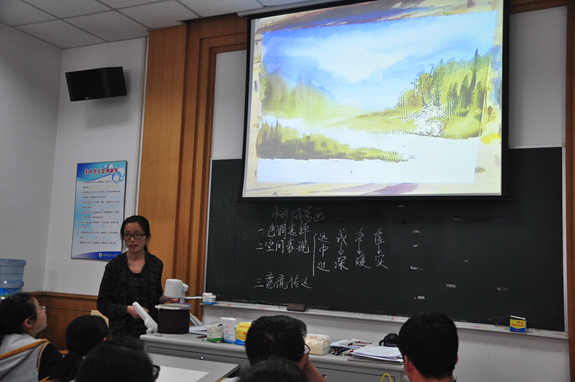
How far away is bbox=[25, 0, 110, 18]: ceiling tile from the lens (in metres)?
3.89

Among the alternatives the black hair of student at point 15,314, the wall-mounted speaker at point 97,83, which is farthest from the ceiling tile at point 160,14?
the black hair of student at point 15,314

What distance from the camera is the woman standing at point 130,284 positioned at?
301cm

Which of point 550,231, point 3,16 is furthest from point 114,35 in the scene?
point 550,231

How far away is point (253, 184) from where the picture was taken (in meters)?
3.76

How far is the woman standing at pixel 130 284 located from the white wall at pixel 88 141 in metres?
1.27

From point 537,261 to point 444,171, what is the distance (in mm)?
797

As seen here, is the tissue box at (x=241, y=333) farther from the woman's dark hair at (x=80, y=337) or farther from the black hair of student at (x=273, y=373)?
the black hair of student at (x=273, y=373)

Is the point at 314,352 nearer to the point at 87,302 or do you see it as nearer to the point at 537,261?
the point at 537,261

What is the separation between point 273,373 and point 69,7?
4001 mm

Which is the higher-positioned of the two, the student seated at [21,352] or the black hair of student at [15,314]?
the black hair of student at [15,314]

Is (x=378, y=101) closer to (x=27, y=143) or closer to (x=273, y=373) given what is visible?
(x=273, y=373)

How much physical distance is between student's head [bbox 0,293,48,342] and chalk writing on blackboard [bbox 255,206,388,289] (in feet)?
6.03

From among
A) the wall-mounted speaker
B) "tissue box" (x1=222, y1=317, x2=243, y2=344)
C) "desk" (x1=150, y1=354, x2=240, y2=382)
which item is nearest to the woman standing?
"desk" (x1=150, y1=354, x2=240, y2=382)

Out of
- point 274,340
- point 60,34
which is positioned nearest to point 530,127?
point 274,340
